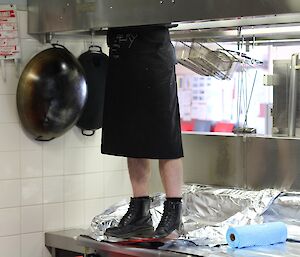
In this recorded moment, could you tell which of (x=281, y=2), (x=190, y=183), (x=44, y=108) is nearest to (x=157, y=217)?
(x=190, y=183)

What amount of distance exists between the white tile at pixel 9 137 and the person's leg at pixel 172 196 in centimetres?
94

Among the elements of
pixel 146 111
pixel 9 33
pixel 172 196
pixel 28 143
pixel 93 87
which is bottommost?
pixel 172 196

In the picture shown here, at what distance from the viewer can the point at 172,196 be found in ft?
9.66

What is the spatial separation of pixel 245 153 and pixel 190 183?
0.43 m

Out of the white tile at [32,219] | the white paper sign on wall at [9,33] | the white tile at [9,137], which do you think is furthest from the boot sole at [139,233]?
the white paper sign on wall at [9,33]

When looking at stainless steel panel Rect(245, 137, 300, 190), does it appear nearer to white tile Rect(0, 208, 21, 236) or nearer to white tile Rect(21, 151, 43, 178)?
white tile Rect(21, 151, 43, 178)

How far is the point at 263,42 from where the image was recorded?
3590 millimetres

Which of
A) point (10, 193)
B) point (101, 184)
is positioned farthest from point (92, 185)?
point (10, 193)

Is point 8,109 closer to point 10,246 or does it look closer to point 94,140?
point 94,140

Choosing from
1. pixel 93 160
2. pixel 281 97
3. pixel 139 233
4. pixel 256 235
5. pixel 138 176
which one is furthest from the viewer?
pixel 93 160

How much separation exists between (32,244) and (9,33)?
1.14 m

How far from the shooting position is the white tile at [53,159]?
3.62 m

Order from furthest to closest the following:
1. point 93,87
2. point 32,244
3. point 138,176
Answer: point 93,87
point 32,244
point 138,176

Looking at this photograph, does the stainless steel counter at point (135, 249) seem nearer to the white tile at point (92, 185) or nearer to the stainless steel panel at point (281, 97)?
the white tile at point (92, 185)
